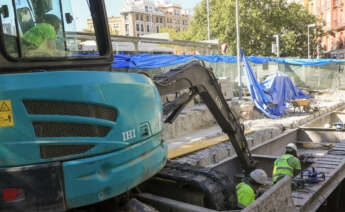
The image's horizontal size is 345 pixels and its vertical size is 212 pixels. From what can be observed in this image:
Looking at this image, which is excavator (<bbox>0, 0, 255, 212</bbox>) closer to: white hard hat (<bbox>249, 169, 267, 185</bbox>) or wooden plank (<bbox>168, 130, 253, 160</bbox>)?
white hard hat (<bbox>249, 169, 267, 185</bbox>)

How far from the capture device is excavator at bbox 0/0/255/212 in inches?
111

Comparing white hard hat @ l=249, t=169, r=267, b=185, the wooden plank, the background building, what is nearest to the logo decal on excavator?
white hard hat @ l=249, t=169, r=267, b=185

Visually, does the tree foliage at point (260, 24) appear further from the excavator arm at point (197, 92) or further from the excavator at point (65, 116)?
the excavator at point (65, 116)

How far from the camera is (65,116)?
2953mm

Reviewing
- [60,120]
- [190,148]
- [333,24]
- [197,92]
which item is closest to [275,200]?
[197,92]

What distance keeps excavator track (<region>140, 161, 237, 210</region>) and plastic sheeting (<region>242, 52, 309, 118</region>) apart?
43.2 ft

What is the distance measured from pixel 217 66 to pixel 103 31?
62.0 feet

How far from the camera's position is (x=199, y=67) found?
246 inches

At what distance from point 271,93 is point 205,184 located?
1541 cm

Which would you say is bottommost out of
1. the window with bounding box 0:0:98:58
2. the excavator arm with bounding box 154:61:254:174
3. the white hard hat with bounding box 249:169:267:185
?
the white hard hat with bounding box 249:169:267:185

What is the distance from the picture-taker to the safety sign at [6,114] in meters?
2.73

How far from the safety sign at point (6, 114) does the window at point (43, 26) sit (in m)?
0.63

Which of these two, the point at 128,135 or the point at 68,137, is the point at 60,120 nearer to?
the point at 68,137

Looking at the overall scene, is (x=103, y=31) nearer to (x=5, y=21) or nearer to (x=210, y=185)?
(x=5, y=21)
